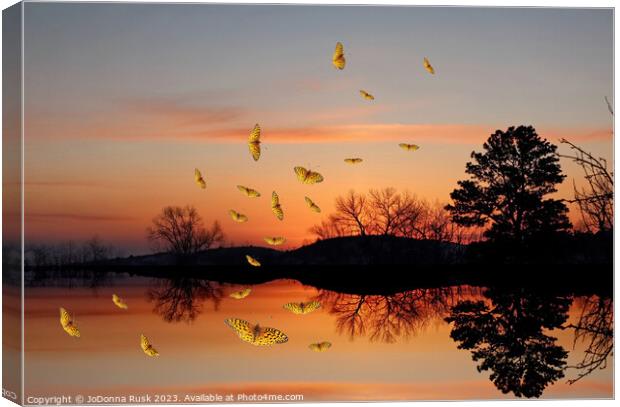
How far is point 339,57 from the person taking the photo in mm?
10148

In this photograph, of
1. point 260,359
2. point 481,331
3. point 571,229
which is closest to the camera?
point 260,359

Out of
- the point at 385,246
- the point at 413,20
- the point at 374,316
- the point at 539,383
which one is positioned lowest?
the point at 539,383

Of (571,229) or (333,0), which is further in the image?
(571,229)

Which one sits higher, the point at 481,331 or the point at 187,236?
the point at 187,236

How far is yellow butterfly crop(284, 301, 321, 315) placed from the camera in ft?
33.1

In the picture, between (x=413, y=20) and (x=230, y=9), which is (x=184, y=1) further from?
(x=413, y=20)

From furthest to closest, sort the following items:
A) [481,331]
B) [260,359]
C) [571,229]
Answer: [571,229], [481,331], [260,359]

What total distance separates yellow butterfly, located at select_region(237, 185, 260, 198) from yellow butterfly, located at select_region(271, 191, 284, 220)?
15cm

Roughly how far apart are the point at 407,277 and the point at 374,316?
73cm

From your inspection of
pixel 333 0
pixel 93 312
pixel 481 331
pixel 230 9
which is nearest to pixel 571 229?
pixel 481 331

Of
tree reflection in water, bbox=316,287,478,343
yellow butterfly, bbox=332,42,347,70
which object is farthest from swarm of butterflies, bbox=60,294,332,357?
yellow butterfly, bbox=332,42,347,70

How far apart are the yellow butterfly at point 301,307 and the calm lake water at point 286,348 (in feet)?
0.17

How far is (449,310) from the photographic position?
34.4ft

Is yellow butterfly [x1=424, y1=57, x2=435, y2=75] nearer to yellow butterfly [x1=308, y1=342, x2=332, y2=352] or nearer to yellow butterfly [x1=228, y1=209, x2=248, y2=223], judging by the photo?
yellow butterfly [x1=228, y1=209, x2=248, y2=223]
